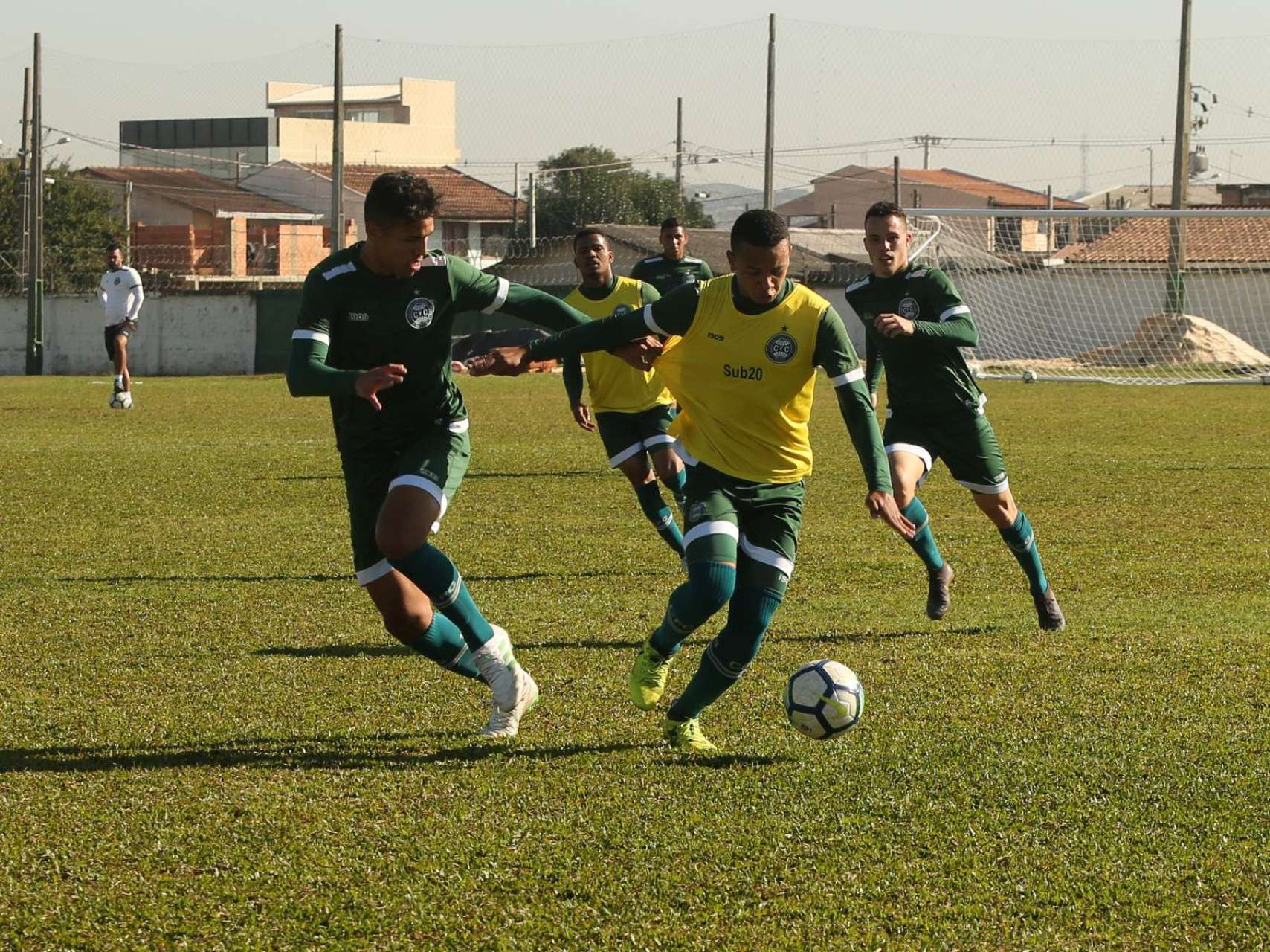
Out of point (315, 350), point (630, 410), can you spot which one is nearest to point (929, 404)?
point (630, 410)

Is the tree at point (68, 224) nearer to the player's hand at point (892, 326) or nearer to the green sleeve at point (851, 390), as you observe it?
the player's hand at point (892, 326)

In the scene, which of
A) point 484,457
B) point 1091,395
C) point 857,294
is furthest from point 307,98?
point 857,294

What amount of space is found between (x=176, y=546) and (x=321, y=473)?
4.50m

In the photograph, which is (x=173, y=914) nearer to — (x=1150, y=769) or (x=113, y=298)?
(x=1150, y=769)

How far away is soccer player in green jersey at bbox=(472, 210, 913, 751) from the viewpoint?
17.7 feet

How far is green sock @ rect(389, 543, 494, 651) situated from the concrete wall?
34.0m

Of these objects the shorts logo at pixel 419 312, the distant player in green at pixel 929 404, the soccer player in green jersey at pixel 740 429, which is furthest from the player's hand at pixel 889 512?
the distant player in green at pixel 929 404

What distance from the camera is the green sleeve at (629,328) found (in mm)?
5680

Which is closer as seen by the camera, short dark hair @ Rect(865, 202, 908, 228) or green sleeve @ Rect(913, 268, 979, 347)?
green sleeve @ Rect(913, 268, 979, 347)

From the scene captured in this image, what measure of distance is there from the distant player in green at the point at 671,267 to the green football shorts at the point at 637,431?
2274mm

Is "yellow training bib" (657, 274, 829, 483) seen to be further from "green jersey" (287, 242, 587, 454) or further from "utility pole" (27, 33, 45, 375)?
"utility pole" (27, 33, 45, 375)

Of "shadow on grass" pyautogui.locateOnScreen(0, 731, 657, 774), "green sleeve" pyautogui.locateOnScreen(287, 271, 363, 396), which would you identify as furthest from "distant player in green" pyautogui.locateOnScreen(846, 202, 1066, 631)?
"green sleeve" pyautogui.locateOnScreen(287, 271, 363, 396)

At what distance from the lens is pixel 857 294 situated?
8.35 m

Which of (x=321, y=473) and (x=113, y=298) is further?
(x=113, y=298)
